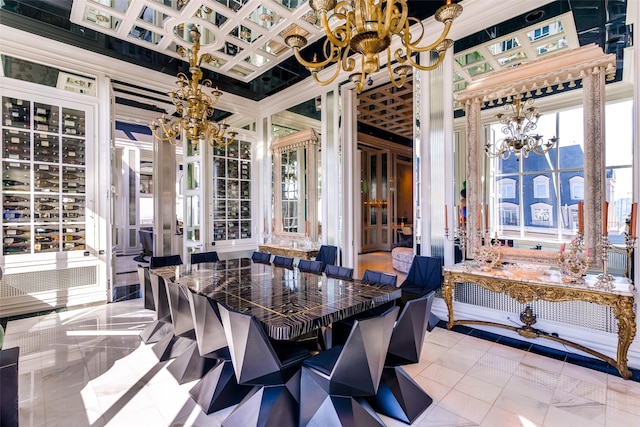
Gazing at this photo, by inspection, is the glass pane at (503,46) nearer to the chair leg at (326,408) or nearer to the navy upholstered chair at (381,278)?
the navy upholstered chair at (381,278)

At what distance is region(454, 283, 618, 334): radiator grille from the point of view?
2.79m

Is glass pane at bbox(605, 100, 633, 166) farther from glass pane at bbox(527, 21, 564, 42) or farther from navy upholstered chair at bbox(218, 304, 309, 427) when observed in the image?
navy upholstered chair at bbox(218, 304, 309, 427)

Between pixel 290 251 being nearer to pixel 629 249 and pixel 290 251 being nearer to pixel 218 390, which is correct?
pixel 218 390

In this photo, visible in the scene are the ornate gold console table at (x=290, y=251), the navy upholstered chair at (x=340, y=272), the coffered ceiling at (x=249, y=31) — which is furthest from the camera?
the ornate gold console table at (x=290, y=251)

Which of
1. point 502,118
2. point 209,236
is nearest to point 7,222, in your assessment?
point 209,236

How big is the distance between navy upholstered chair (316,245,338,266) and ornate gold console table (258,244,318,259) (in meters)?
0.33

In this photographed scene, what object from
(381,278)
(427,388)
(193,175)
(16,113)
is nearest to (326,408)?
(427,388)

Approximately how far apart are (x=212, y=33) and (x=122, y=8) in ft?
3.46

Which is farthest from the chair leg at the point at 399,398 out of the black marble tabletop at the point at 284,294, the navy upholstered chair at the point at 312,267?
the navy upholstered chair at the point at 312,267

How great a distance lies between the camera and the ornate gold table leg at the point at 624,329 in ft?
7.87

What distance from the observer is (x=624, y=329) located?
2.46m

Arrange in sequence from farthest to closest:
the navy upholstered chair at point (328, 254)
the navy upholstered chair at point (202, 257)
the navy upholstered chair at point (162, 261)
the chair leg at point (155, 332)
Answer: the navy upholstered chair at point (328, 254) → the navy upholstered chair at point (202, 257) → the navy upholstered chair at point (162, 261) → the chair leg at point (155, 332)

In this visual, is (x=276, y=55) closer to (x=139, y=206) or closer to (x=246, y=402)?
(x=246, y=402)

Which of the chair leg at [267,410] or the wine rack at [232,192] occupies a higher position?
the wine rack at [232,192]
